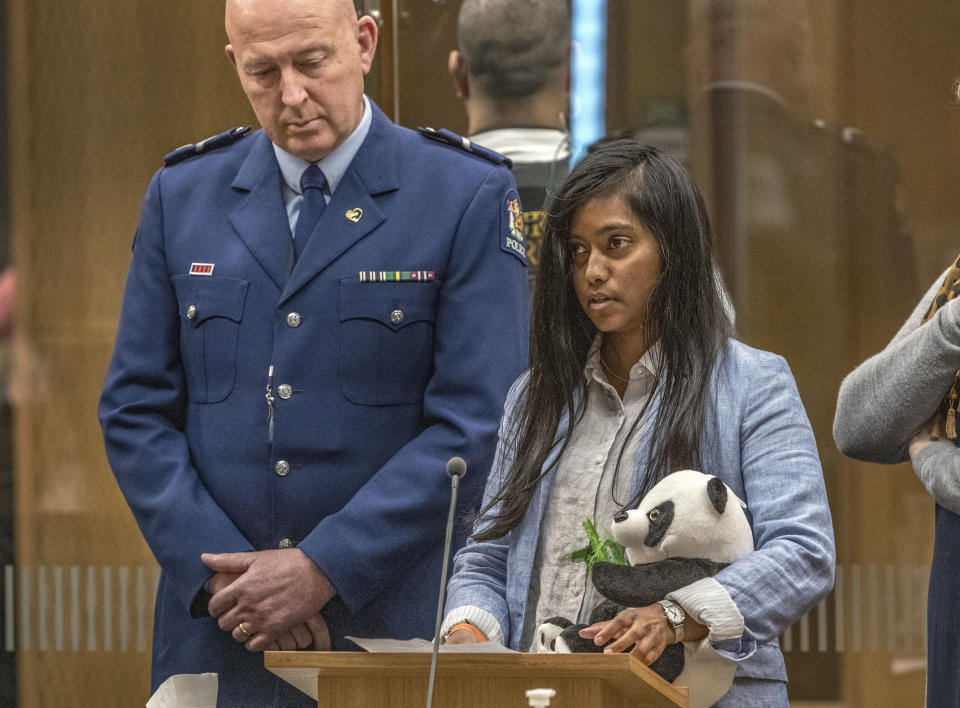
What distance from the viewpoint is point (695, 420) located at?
7.14 ft

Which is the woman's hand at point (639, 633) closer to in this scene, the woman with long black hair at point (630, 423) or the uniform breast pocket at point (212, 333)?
the woman with long black hair at point (630, 423)

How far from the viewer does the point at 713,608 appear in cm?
196

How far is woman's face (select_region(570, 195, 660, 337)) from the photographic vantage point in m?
2.26

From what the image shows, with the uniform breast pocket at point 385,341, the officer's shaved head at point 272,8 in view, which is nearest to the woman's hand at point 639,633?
the uniform breast pocket at point 385,341

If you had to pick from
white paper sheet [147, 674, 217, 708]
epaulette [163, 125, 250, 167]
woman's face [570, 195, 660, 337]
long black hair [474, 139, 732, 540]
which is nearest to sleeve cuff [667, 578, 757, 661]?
long black hair [474, 139, 732, 540]

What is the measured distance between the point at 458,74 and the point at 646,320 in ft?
5.53

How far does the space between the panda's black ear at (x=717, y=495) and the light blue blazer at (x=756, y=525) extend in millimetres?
89

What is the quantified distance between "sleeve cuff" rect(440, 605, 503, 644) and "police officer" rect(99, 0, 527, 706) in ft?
0.97

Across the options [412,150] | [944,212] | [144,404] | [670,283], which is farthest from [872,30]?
[144,404]

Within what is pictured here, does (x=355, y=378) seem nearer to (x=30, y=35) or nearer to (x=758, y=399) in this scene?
(x=758, y=399)

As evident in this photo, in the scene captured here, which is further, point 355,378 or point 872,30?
point 872,30

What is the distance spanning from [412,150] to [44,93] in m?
1.74

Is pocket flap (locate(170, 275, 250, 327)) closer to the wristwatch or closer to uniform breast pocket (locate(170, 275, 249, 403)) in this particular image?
uniform breast pocket (locate(170, 275, 249, 403))

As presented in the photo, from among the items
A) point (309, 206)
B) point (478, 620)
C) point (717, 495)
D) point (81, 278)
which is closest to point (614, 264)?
point (717, 495)
